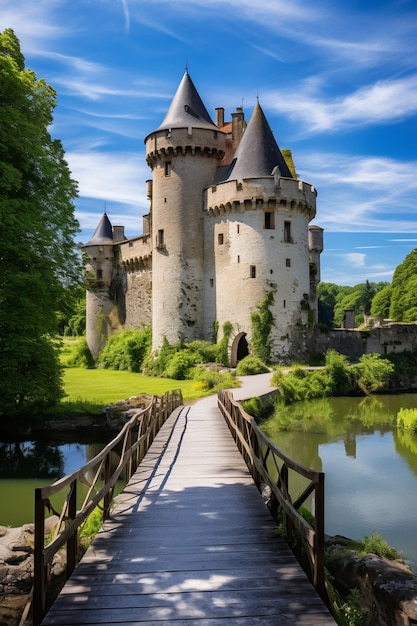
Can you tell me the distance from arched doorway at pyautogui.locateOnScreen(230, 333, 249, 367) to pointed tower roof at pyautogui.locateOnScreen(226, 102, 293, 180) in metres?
9.84

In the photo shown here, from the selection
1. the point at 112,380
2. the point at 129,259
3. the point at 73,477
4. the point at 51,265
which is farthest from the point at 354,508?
the point at 129,259

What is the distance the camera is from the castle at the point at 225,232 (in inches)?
1267

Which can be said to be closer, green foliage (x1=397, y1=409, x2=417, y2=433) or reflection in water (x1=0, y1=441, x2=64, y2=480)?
reflection in water (x1=0, y1=441, x2=64, y2=480)

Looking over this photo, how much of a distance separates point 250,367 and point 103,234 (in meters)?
21.3

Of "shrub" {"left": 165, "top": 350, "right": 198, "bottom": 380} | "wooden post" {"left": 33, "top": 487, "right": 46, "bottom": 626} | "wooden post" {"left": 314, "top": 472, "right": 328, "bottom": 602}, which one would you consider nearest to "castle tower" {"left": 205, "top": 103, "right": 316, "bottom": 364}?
"shrub" {"left": 165, "top": 350, "right": 198, "bottom": 380}

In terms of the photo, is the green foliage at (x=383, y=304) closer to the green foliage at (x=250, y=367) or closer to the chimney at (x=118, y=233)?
the chimney at (x=118, y=233)

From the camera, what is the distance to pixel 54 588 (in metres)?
6.63

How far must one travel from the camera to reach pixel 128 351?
39.0m

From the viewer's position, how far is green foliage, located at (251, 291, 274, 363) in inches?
1250

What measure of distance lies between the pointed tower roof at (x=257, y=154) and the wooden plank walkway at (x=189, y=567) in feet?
86.0

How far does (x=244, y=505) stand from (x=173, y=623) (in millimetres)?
3202

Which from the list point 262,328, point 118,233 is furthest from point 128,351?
point 262,328

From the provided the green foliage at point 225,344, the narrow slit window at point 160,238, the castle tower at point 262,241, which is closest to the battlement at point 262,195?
the castle tower at point 262,241

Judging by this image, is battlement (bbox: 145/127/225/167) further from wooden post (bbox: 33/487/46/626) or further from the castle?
wooden post (bbox: 33/487/46/626)
